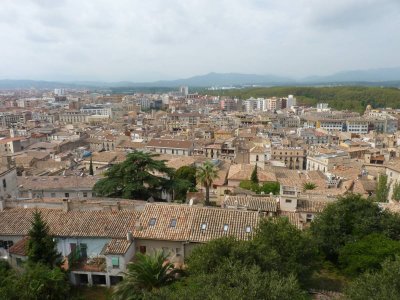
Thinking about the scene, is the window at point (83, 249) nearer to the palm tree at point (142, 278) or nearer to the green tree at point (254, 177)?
the palm tree at point (142, 278)

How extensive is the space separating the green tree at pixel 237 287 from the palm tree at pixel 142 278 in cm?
519

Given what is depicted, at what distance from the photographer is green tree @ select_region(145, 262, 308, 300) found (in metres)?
14.5

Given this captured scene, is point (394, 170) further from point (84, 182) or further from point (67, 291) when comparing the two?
point (67, 291)

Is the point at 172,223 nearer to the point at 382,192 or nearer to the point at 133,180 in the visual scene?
the point at 133,180

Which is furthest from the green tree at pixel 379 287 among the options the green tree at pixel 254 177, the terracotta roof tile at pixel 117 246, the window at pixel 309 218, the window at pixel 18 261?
the green tree at pixel 254 177

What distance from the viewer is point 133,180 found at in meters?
39.0

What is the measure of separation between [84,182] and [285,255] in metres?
37.0

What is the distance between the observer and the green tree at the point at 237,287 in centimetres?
1447

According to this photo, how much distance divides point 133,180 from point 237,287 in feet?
84.3

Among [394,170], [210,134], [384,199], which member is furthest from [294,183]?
[210,134]

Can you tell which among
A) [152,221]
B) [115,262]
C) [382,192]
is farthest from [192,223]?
[382,192]

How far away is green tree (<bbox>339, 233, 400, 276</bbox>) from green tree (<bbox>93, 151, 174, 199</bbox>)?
2087cm

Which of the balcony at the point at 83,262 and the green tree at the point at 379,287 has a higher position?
the green tree at the point at 379,287

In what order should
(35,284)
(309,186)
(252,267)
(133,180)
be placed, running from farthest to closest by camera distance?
(309,186)
(133,180)
(35,284)
(252,267)
